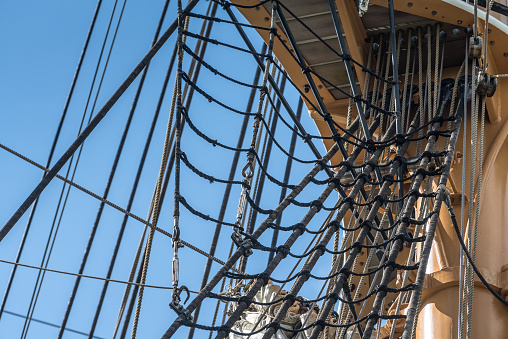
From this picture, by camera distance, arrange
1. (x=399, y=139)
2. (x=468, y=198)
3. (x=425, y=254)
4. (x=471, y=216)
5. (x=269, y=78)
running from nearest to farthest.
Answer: (x=425, y=254), (x=471, y=216), (x=269, y=78), (x=399, y=139), (x=468, y=198)

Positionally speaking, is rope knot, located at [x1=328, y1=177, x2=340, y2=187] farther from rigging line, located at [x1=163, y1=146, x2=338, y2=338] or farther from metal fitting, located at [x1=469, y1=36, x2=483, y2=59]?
metal fitting, located at [x1=469, y1=36, x2=483, y2=59]

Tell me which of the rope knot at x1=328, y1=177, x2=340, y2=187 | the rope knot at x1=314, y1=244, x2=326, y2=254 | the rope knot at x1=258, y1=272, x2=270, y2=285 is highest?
the rope knot at x1=328, y1=177, x2=340, y2=187

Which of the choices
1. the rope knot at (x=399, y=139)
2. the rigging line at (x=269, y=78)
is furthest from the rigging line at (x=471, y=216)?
the rigging line at (x=269, y=78)

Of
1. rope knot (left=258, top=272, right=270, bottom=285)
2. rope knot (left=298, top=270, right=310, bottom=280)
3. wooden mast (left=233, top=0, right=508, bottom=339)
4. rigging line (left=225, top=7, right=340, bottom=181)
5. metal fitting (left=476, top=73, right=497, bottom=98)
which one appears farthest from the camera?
metal fitting (left=476, top=73, right=497, bottom=98)

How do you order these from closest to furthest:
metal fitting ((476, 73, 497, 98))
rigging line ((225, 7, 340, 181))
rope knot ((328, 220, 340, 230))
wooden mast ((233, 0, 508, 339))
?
rope knot ((328, 220, 340, 230)) → rigging line ((225, 7, 340, 181)) → wooden mast ((233, 0, 508, 339)) → metal fitting ((476, 73, 497, 98))

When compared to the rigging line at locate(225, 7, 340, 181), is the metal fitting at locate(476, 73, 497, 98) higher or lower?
higher

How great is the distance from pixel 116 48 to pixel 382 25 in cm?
843

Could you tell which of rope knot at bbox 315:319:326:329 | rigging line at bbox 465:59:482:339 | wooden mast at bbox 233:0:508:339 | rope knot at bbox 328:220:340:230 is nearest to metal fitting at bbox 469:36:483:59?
rigging line at bbox 465:59:482:339

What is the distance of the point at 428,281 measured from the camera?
3.34 metres

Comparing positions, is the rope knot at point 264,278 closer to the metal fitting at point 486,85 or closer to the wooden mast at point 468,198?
the wooden mast at point 468,198

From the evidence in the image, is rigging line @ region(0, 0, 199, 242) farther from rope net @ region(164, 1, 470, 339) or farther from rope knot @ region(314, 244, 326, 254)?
rope knot @ region(314, 244, 326, 254)

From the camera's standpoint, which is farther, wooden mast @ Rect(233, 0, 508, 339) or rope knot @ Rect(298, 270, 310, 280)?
wooden mast @ Rect(233, 0, 508, 339)

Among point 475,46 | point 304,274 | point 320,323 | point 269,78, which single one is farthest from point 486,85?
point 320,323

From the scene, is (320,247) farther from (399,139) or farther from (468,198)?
(468,198)
